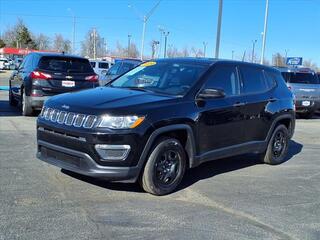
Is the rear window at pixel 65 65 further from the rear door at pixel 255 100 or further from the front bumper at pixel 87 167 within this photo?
the front bumper at pixel 87 167

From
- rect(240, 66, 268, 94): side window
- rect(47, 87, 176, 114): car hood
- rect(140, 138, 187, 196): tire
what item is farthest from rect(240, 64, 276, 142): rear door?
rect(47, 87, 176, 114): car hood

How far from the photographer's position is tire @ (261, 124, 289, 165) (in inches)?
338

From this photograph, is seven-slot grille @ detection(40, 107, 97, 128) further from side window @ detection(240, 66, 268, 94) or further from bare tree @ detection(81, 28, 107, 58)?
bare tree @ detection(81, 28, 107, 58)

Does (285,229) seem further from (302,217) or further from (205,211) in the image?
(205,211)

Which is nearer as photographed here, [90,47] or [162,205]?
[162,205]

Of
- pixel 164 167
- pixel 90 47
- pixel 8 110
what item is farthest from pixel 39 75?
pixel 90 47

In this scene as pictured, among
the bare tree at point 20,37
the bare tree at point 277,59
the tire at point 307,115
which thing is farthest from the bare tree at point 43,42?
the tire at point 307,115

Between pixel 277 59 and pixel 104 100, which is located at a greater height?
pixel 277 59

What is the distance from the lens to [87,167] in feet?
19.0

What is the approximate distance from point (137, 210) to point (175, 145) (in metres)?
1.11

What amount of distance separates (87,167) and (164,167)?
3.37ft

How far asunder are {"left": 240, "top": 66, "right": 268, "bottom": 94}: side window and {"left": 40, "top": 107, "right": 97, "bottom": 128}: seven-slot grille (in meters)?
2.86

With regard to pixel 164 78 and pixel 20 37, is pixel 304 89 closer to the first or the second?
pixel 164 78

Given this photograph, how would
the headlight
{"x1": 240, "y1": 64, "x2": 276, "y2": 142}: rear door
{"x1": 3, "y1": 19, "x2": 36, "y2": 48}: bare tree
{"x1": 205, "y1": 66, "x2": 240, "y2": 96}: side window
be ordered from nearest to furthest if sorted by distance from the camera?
the headlight < {"x1": 205, "y1": 66, "x2": 240, "y2": 96}: side window < {"x1": 240, "y1": 64, "x2": 276, "y2": 142}: rear door < {"x1": 3, "y1": 19, "x2": 36, "y2": 48}: bare tree
